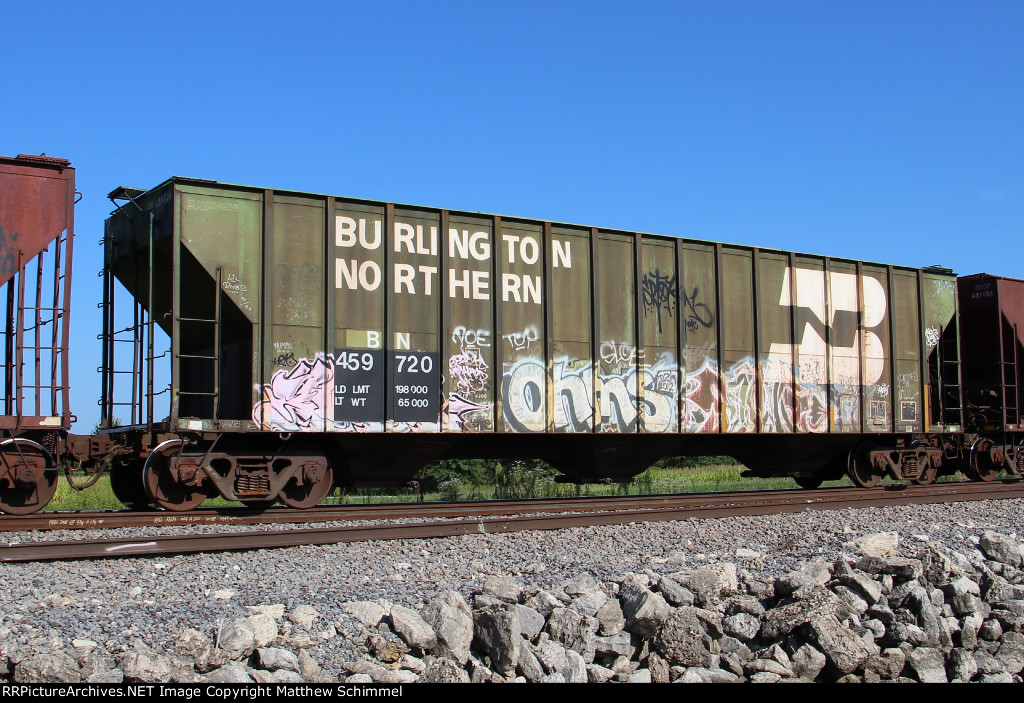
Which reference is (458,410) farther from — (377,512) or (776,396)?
(776,396)

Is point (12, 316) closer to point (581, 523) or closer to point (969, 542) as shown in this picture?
point (581, 523)

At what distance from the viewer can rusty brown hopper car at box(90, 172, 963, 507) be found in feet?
31.5

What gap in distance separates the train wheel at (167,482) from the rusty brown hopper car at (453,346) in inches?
1.0

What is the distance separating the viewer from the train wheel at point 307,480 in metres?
9.83

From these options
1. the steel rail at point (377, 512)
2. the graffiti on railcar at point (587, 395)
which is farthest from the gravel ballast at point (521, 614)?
the graffiti on railcar at point (587, 395)

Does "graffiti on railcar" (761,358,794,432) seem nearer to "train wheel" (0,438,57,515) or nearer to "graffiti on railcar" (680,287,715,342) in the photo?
"graffiti on railcar" (680,287,715,342)

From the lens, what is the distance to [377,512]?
9586 mm

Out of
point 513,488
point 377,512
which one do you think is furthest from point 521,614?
point 513,488

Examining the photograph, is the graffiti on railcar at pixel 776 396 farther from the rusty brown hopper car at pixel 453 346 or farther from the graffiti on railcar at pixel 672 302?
the graffiti on railcar at pixel 672 302

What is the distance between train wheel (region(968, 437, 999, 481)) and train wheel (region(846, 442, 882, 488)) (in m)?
2.09

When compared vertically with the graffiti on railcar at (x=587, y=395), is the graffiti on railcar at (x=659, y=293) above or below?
above

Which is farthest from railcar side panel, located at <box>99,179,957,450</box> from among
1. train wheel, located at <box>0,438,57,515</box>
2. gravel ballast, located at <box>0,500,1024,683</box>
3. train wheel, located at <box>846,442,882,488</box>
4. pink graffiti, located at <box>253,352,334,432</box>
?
gravel ballast, located at <box>0,500,1024,683</box>

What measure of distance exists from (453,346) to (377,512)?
230cm

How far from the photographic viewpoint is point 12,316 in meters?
9.09
